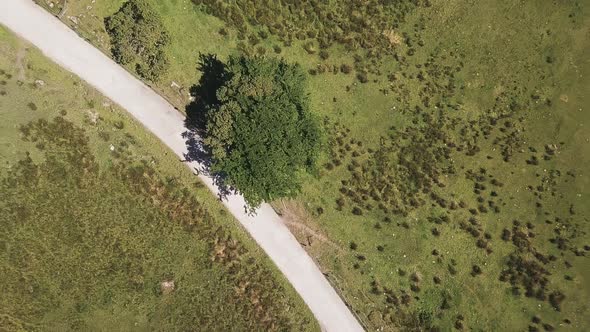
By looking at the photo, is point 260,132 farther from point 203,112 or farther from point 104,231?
point 104,231

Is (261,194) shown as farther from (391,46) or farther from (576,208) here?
(576,208)

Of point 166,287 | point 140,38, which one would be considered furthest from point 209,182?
point 140,38

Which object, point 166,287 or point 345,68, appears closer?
point 166,287

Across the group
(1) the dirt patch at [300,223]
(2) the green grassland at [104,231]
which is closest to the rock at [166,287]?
(2) the green grassland at [104,231]

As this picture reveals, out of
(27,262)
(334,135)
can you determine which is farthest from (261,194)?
(27,262)

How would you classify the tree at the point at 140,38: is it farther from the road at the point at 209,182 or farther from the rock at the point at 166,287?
the rock at the point at 166,287

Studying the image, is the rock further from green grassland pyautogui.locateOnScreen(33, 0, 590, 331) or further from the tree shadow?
green grassland pyautogui.locateOnScreen(33, 0, 590, 331)
